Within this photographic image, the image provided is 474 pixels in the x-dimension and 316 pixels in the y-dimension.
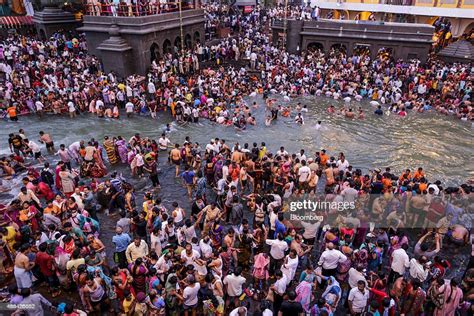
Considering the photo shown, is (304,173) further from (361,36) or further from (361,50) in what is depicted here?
(361,50)

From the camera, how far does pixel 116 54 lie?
827 inches

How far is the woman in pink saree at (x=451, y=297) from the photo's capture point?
20.8 feet

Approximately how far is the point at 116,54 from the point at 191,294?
18.3 metres

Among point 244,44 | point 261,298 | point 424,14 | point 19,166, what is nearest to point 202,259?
point 261,298

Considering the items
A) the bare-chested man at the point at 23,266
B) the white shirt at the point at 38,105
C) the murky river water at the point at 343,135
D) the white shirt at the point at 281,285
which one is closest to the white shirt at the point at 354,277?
the white shirt at the point at 281,285

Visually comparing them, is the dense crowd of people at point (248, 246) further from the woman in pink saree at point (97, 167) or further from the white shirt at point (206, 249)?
the woman in pink saree at point (97, 167)

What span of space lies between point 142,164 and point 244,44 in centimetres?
1943

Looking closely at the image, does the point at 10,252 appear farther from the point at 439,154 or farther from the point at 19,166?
the point at 439,154

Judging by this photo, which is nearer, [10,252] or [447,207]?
[10,252]

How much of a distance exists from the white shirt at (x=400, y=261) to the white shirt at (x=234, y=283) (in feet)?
10.7

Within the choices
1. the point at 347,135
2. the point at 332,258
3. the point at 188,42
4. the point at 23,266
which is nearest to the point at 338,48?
the point at 188,42

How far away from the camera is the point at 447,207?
30.0ft

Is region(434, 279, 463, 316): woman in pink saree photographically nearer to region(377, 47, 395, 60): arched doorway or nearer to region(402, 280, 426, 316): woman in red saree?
region(402, 280, 426, 316): woman in red saree

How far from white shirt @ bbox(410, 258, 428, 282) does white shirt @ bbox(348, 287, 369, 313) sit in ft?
4.44
